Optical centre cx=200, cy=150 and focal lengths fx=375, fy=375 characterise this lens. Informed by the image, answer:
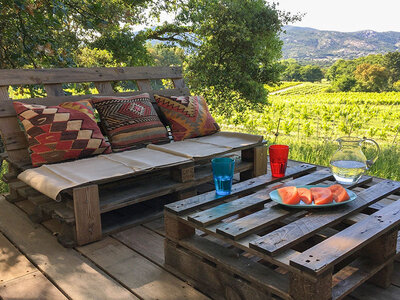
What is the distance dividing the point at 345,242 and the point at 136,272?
93 centimetres

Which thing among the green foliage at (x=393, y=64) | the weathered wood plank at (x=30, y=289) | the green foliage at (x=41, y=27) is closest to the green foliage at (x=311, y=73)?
the green foliage at (x=393, y=64)

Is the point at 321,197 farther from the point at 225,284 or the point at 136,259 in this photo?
the point at 136,259

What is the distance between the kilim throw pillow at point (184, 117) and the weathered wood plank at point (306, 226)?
1.53m

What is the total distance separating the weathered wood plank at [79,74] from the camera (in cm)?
264

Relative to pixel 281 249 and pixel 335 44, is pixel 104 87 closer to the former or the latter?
pixel 281 249

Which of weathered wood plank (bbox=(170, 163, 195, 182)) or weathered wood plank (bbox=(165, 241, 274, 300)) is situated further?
weathered wood plank (bbox=(170, 163, 195, 182))

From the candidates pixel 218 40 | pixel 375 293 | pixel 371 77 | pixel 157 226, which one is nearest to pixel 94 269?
pixel 157 226

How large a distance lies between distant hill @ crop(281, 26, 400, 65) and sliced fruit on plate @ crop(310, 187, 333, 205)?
4525 cm

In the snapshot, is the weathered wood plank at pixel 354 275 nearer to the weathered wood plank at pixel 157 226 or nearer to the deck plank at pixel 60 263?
the deck plank at pixel 60 263

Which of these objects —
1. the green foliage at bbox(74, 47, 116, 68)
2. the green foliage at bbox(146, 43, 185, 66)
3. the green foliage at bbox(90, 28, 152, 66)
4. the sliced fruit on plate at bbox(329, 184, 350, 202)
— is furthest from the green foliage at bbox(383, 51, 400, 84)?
the sliced fruit on plate at bbox(329, 184, 350, 202)

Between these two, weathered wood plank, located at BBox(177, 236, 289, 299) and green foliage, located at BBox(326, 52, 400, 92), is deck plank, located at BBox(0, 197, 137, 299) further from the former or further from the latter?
green foliage, located at BBox(326, 52, 400, 92)

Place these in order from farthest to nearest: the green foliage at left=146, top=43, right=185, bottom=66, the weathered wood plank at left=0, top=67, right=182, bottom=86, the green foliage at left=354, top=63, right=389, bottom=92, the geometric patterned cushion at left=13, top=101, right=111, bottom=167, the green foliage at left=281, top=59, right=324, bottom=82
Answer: the green foliage at left=354, top=63, right=389, bottom=92, the green foliage at left=281, top=59, right=324, bottom=82, the green foliage at left=146, top=43, right=185, bottom=66, the weathered wood plank at left=0, top=67, right=182, bottom=86, the geometric patterned cushion at left=13, top=101, right=111, bottom=167

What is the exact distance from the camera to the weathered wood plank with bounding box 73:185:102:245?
191cm

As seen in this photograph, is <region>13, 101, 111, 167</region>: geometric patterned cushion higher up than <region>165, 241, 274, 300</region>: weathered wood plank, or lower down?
higher up
